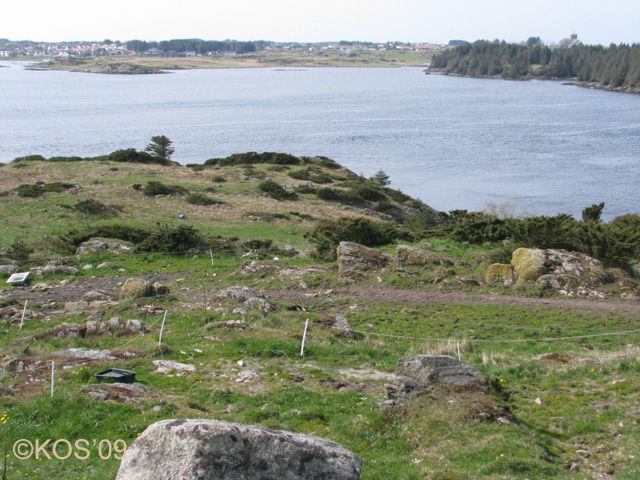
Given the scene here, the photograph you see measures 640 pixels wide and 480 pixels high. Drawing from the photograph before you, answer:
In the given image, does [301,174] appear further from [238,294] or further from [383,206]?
[238,294]

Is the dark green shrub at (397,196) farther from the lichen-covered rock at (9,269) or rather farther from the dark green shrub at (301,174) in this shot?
the lichen-covered rock at (9,269)

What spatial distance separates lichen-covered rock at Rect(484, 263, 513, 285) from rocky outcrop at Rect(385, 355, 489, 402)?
31.7 ft

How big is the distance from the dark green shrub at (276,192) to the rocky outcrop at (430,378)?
30.9 metres

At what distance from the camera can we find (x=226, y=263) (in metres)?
23.1

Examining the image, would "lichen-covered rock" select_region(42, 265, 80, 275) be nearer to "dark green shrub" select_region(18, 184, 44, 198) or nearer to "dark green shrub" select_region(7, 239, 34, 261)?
"dark green shrub" select_region(7, 239, 34, 261)

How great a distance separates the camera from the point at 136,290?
696 inches

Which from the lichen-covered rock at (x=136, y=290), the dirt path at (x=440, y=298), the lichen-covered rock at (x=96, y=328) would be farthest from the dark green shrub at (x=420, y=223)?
the lichen-covered rock at (x=96, y=328)

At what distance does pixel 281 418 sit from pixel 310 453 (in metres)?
3.67

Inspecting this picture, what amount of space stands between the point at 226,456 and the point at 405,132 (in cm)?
8732

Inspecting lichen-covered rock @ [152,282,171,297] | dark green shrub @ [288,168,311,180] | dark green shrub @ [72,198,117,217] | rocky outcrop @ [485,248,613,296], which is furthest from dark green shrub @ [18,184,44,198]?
rocky outcrop @ [485,248,613,296]

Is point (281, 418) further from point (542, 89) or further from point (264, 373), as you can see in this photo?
point (542, 89)

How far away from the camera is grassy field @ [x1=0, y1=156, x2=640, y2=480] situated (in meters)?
8.05

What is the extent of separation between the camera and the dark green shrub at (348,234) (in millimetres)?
24228

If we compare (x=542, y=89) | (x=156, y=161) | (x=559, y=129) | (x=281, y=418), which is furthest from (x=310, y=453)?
(x=542, y=89)
